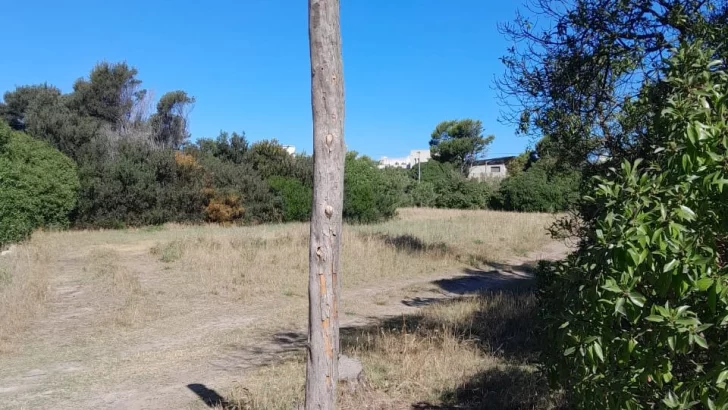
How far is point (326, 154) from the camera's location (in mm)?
3225

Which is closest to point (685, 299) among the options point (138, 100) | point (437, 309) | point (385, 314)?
point (437, 309)

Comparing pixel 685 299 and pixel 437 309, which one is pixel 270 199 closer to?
pixel 437 309

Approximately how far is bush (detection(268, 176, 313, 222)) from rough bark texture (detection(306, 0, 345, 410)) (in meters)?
27.2

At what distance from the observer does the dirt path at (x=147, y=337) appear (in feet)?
Answer: 18.4

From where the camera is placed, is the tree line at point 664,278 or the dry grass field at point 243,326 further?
the dry grass field at point 243,326

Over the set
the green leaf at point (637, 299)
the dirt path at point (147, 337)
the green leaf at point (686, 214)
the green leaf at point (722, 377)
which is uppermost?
the green leaf at point (686, 214)

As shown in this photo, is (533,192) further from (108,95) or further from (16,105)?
(16,105)

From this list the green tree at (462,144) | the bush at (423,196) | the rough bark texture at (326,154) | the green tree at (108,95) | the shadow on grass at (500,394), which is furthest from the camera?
the green tree at (462,144)

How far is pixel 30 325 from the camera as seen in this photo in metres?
8.40

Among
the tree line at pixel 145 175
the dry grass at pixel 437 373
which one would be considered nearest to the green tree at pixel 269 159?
the tree line at pixel 145 175

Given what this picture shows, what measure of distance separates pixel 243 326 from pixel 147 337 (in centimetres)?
141

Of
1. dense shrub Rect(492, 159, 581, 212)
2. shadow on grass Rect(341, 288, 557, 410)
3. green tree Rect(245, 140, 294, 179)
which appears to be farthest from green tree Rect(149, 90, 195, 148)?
shadow on grass Rect(341, 288, 557, 410)

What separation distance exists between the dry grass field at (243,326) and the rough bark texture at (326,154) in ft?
5.31

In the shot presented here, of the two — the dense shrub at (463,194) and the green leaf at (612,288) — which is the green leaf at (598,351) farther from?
the dense shrub at (463,194)
